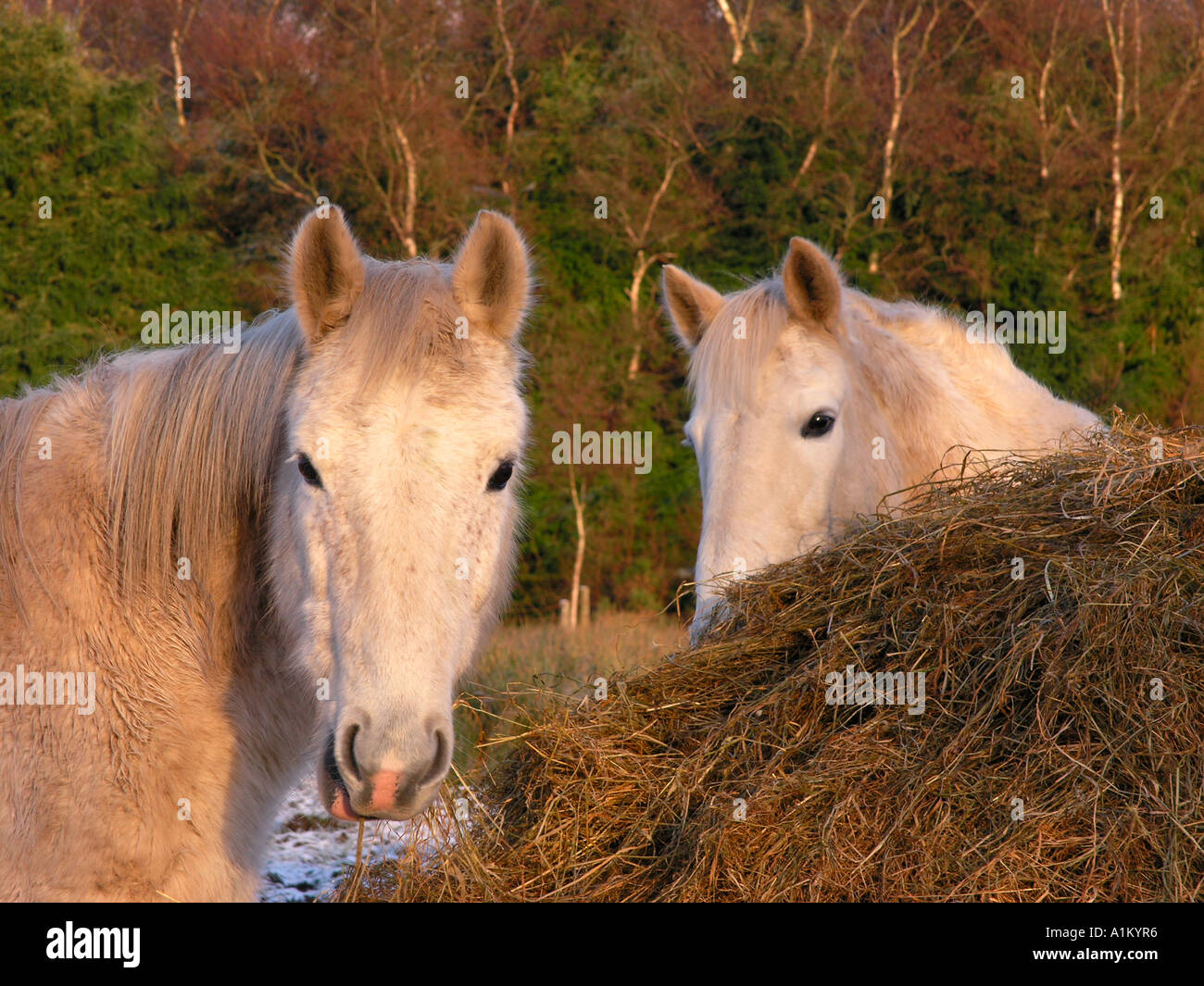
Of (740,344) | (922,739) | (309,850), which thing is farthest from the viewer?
(309,850)

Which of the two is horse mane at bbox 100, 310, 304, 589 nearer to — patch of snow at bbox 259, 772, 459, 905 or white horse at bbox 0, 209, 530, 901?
white horse at bbox 0, 209, 530, 901

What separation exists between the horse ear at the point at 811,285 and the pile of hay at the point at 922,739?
3.15 feet

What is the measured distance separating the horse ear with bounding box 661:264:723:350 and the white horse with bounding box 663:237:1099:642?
1.0 inches

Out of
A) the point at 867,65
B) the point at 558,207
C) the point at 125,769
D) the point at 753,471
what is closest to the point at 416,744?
the point at 125,769

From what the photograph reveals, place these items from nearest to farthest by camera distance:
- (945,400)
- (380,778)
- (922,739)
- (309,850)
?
1. (380,778)
2. (922,739)
3. (945,400)
4. (309,850)

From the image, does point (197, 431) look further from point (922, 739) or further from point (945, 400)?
point (945, 400)

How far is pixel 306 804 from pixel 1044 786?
198 inches

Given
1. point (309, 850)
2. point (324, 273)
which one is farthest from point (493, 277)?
point (309, 850)

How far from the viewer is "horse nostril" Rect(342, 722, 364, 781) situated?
210 centimetres

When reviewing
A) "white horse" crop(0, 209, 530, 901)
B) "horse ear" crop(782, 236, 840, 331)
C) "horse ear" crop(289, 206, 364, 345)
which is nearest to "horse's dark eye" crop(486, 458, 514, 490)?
"white horse" crop(0, 209, 530, 901)

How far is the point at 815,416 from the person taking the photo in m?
3.93

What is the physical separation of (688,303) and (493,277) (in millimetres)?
2206

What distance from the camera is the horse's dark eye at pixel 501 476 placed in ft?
8.10

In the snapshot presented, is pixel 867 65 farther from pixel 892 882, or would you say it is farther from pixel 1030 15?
pixel 892 882
